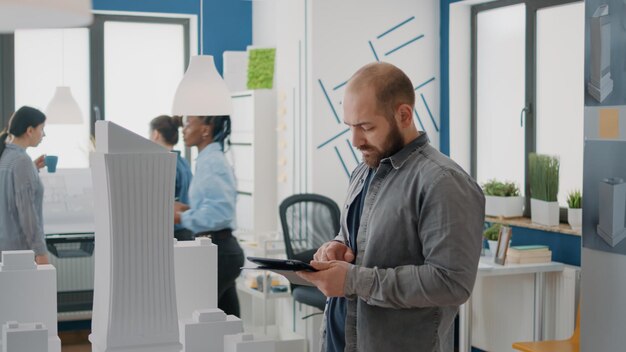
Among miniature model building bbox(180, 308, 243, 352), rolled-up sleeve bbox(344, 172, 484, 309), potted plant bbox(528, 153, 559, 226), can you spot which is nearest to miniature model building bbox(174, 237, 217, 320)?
miniature model building bbox(180, 308, 243, 352)

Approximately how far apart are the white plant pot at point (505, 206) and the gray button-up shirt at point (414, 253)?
131 inches

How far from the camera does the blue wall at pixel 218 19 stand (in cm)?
702

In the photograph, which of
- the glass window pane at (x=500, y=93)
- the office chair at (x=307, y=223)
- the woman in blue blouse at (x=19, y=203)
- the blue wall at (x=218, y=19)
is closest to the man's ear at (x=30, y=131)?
the woman in blue blouse at (x=19, y=203)

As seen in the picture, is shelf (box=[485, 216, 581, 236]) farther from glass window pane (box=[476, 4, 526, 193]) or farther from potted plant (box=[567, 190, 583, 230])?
glass window pane (box=[476, 4, 526, 193])

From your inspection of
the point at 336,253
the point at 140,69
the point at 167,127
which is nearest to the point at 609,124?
the point at 336,253

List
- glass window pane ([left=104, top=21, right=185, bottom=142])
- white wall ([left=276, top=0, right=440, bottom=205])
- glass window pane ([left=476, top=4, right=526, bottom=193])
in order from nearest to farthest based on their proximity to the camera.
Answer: glass window pane ([left=476, top=4, right=526, bottom=193])
white wall ([left=276, top=0, right=440, bottom=205])
glass window pane ([left=104, top=21, right=185, bottom=142])

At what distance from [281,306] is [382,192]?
13.4 feet

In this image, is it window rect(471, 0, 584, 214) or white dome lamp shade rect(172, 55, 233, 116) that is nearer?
white dome lamp shade rect(172, 55, 233, 116)

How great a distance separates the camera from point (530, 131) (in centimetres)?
556

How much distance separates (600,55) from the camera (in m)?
3.13

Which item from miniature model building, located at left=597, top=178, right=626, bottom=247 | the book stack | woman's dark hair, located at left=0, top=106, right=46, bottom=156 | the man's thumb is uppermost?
woman's dark hair, located at left=0, top=106, right=46, bottom=156

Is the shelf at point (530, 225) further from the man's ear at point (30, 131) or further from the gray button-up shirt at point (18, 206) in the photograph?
the man's ear at point (30, 131)

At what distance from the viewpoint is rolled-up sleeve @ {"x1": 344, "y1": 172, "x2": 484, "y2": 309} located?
2.02m

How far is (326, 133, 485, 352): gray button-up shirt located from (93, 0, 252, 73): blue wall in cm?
496
